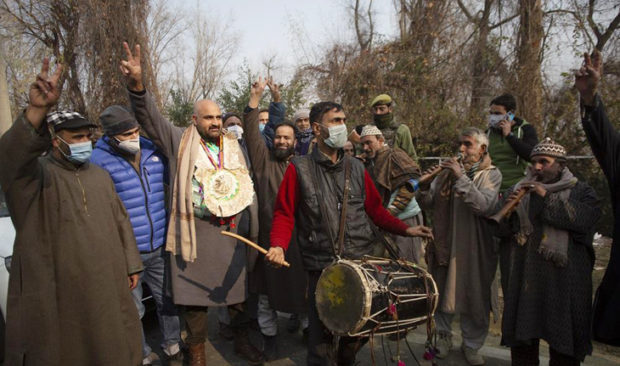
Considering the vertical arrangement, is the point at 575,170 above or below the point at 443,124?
below

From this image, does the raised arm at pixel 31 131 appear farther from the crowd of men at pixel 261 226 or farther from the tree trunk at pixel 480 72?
the tree trunk at pixel 480 72

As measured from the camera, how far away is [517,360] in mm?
3688

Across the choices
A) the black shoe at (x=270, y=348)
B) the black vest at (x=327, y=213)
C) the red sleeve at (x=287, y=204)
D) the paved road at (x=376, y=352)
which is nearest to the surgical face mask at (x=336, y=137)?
the black vest at (x=327, y=213)

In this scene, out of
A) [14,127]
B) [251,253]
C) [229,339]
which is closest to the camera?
[14,127]

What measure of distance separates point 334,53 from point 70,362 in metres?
14.0

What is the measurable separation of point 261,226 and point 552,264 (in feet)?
8.35

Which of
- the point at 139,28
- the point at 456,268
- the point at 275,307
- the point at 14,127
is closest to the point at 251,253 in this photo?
the point at 275,307

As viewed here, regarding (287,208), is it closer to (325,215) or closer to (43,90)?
(325,215)

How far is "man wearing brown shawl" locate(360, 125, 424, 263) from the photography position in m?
4.48

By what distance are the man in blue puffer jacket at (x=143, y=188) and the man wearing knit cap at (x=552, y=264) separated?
9.59 ft

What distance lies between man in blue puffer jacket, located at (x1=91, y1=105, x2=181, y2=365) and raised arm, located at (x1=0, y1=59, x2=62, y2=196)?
4.16 feet

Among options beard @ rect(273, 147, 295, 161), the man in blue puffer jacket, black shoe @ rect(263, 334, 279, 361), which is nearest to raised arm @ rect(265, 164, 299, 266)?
beard @ rect(273, 147, 295, 161)

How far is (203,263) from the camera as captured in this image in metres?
3.99

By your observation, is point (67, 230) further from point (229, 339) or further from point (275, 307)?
point (229, 339)
